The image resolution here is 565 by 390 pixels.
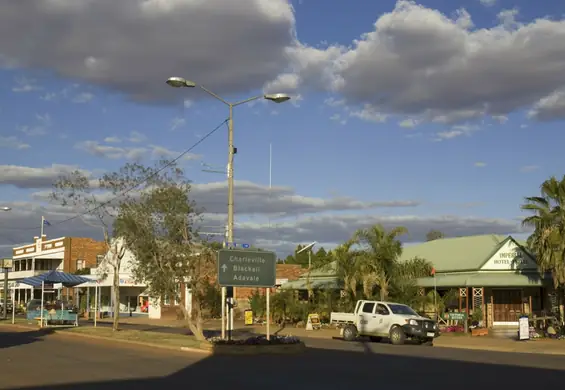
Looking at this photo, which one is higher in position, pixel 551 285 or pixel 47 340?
pixel 551 285

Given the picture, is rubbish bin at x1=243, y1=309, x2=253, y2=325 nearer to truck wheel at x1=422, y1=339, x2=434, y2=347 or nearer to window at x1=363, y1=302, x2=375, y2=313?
window at x1=363, y1=302, x2=375, y2=313

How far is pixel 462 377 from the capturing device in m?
16.8

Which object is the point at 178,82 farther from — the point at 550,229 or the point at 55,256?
the point at 55,256

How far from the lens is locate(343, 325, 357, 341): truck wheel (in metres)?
32.1

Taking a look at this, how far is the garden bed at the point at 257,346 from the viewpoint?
888 inches

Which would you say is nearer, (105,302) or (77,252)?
(105,302)

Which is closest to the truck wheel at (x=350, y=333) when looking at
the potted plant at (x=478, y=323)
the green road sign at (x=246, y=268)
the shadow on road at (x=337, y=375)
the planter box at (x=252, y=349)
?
the potted plant at (x=478, y=323)

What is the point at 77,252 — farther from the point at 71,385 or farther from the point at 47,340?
the point at 71,385

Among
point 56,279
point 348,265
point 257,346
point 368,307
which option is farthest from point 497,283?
point 56,279

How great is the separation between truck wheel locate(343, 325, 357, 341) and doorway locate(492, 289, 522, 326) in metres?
12.0

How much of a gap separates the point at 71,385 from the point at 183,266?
13.0 meters

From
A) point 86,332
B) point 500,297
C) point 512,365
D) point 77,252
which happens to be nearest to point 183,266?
point 86,332

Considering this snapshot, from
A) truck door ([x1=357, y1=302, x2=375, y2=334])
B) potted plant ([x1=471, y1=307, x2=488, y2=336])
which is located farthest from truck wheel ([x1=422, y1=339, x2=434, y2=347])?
potted plant ([x1=471, y1=307, x2=488, y2=336])

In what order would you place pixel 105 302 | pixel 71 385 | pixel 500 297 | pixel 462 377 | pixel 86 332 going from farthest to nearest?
pixel 105 302 < pixel 500 297 < pixel 86 332 < pixel 462 377 < pixel 71 385
